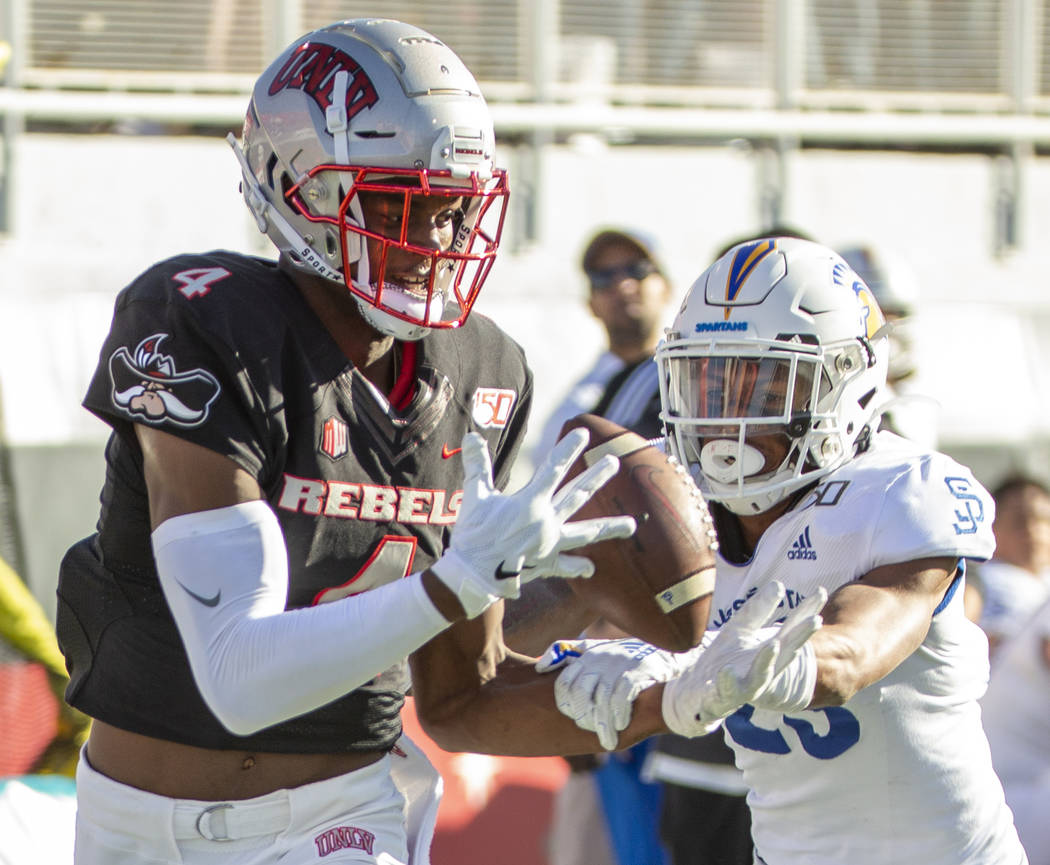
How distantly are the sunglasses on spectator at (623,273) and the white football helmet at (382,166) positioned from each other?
2.81 m

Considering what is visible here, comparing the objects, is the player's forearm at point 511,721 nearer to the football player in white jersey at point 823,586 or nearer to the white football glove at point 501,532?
the football player in white jersey at point 823,586

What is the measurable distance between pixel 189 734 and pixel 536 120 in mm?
6702

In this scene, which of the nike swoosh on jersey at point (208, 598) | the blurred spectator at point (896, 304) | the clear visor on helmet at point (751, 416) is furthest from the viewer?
the blurred spectator at point (896, 304)

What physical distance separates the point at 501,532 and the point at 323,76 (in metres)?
0.97

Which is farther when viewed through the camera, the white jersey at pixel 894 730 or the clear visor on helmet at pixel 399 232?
the white jersey at pixel 894 730

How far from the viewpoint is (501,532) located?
89.9 inches

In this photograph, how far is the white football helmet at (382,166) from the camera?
109 inches

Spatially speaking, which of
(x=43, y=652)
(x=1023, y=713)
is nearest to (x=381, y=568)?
(x=1023, y=713)

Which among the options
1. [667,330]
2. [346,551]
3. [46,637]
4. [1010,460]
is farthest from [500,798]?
[1010,460]

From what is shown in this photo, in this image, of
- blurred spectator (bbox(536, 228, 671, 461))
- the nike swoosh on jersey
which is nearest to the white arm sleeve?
the nike swoosh on jersey

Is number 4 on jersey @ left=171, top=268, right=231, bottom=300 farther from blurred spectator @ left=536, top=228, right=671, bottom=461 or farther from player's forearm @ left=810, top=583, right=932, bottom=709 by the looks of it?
blurred spectator @ left=536, top=228, right=671, bottom=461

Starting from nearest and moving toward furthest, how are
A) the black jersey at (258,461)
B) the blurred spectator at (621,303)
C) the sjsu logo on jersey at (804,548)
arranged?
the black jersey at (258,461)
the sjsu logo on jersey at (804,548)
the blurred spectator at (621,303)

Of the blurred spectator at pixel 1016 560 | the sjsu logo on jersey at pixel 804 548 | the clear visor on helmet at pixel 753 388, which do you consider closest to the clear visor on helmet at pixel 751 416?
the clear visor on helmet at pixel 753 388

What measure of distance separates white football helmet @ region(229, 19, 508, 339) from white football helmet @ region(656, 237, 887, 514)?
534mm
